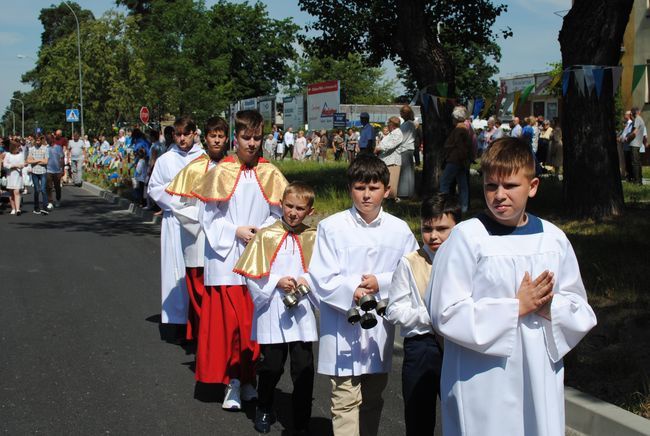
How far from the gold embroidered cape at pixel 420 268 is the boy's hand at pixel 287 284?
1050 mm

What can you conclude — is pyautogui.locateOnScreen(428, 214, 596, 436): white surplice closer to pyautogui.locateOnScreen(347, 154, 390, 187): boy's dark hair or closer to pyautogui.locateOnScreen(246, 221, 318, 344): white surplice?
pyautogui.locateOnScreen(347, 154, 390, 187): boy's dark hair

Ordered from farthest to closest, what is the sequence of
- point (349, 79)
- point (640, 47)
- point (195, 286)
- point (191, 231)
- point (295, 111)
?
point (349, 79)
point (295, 111)
point (640, 47)
point (195, 286)
point (191, 231)

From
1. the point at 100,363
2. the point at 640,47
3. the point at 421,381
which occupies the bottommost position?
the point at 100,363

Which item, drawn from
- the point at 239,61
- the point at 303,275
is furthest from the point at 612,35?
the point at 239,61

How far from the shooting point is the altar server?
771cm

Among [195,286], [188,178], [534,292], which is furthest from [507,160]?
[195,286]

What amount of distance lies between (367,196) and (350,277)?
426 millimetres

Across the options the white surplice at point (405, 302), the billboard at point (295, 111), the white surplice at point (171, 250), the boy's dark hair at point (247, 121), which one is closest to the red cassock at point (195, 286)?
the white surplice at point (171, 250)

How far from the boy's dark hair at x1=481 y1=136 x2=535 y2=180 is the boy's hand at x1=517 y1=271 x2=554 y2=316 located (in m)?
0.38

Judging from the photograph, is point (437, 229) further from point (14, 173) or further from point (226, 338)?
point (14, 173)

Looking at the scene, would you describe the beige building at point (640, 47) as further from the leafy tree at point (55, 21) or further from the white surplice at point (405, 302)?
the leafy tree at point (55, 21)

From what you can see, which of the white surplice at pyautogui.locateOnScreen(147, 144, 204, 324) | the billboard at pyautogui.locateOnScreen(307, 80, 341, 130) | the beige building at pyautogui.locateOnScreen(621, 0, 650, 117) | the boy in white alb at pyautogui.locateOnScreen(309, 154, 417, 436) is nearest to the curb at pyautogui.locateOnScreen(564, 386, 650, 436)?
the boy in white alb at pyautogui.locateOnScreen(309, 154, 417, 436)

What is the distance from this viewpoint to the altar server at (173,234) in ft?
25.3

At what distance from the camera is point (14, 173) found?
20.8m
